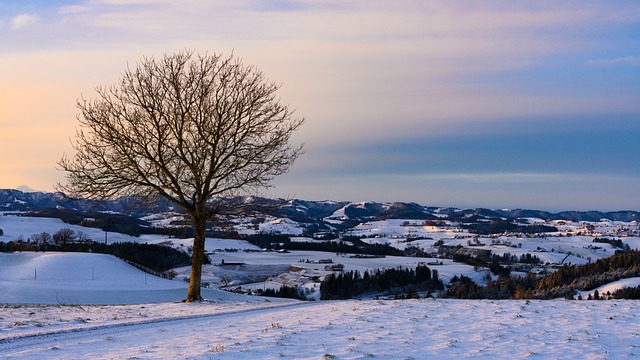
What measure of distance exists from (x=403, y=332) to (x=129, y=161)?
610 inches

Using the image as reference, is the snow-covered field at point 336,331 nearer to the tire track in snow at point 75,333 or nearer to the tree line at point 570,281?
the tire track in snow at point 75,333

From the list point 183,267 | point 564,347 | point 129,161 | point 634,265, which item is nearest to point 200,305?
point 129,161

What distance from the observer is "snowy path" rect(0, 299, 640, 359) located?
471 inches

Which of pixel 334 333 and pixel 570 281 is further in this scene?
pixel 570 281

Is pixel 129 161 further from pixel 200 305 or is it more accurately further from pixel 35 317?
pixel 35 317

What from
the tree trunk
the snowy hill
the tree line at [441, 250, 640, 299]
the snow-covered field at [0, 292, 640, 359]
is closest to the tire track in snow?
the snow-covered field at [0, 292, 640, 359]

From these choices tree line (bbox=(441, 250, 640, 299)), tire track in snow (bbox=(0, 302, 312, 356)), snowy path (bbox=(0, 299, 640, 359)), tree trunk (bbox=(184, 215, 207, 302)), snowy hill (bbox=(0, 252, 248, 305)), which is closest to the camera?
snowy path (bbox=(0, 299, 640, 359))

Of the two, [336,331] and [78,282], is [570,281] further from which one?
[336,331]

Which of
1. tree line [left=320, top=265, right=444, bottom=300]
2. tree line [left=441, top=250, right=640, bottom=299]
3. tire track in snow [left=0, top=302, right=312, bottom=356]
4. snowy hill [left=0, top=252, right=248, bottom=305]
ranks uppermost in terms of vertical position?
tire track in snow [left=0, top=302, right=312, bottom=356]

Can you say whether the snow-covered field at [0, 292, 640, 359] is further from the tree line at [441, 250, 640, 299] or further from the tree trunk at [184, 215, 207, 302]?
the tree line at [441, 250, 640, 299]

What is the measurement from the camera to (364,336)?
14.2 m

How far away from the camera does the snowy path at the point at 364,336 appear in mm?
11961

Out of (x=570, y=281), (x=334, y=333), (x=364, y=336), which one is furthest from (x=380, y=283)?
(x=364, y=336)

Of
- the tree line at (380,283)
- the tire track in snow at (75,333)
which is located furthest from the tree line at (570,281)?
the tire track in snow at (75,333)
